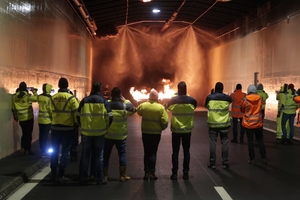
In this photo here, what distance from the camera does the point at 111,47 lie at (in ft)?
99.6

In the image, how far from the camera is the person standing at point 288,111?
39.3ft

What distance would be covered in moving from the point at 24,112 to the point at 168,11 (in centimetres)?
1696

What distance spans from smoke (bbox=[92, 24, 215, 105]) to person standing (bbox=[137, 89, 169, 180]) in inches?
911

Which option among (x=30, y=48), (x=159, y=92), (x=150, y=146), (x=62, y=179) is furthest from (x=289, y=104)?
(x=159, y=92)

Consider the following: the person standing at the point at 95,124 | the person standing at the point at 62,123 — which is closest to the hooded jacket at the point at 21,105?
the person standing at the point at 62,123

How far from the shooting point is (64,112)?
7.16m

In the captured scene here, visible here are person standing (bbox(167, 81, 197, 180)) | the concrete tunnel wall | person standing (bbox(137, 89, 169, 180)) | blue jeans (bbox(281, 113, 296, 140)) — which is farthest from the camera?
blue jeans (bbox(281, 113, 296, 140))

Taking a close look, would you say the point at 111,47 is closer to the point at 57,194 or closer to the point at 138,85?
the point at 138,85

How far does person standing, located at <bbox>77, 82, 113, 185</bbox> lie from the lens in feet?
22.5

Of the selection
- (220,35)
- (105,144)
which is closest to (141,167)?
(105,144)

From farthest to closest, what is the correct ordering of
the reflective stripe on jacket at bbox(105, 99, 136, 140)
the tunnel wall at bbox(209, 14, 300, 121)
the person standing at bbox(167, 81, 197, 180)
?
the tunnel wall at bbox(209, 14, 300, 121) → the person standing at bbox(167, 81, 197, 180) → the reflective stripe on jacket at bbox(105, 99, 136, 140)

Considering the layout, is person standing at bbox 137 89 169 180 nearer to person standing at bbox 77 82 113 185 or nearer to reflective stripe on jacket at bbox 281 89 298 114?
person standing at bbox 77 82 113 185

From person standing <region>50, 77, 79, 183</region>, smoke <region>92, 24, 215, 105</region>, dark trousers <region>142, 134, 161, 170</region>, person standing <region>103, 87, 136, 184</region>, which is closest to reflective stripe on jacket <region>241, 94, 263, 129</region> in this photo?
dark trousers <region>142, 134, 161, 170</region>

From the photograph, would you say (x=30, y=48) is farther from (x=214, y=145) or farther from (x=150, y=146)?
(x=214, y=145)
